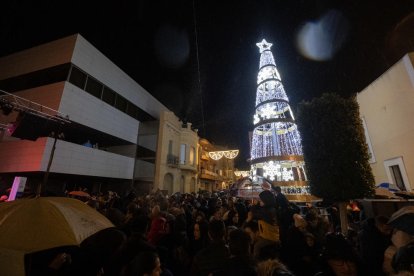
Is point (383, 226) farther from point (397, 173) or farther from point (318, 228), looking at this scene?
point (397, 173)

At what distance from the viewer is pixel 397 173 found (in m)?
14.2

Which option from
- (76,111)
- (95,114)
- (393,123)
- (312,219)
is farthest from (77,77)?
(393,123)

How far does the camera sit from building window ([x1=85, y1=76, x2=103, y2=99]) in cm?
1684

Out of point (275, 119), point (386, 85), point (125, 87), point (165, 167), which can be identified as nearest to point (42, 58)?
point (125, 87)

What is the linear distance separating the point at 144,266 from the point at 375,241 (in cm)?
363

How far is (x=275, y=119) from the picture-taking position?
15094mm

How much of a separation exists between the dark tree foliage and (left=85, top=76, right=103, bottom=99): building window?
16542 mm

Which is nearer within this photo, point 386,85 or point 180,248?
point 180,248

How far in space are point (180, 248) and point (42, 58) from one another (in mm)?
19528

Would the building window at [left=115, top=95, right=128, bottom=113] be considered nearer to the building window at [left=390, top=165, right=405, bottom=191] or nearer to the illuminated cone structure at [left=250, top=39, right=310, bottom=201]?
the illuminated cone structure at [left=250, top=39, right=310, bottom=201]

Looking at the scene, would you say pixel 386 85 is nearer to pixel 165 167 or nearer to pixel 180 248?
pixel 180 248

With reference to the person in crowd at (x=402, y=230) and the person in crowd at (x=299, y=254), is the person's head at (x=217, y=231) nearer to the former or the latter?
the person in crowd at (x=299, y=254)

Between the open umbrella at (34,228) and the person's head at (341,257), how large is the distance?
2662mm

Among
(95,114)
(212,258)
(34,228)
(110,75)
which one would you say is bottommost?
(212,258)
